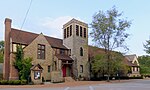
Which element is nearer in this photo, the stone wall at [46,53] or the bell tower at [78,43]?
the stone wall at [46,53]

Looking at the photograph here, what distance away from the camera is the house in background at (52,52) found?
35094 millimetres

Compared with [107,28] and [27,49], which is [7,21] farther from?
[107,28]

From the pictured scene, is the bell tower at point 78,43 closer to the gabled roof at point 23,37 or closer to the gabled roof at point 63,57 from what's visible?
the gabled roof at point 63,57

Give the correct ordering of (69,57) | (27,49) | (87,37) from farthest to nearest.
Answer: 1. (87,37)
2. (69,57)
3. (27,49)

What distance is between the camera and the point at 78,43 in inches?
1754

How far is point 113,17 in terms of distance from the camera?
4072cm

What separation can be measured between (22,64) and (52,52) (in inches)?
290

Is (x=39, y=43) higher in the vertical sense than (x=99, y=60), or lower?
higher

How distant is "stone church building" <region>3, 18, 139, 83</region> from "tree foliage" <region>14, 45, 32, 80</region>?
25.2 inches

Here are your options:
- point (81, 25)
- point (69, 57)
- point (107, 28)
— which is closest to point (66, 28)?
point (81, 25)

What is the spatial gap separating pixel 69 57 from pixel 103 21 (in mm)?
9240

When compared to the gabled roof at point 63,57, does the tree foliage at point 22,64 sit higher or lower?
lower

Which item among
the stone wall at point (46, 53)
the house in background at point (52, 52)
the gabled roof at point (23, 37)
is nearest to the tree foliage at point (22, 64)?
the house in background at point (52, 52)

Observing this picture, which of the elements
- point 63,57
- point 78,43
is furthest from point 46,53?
point 78,43
